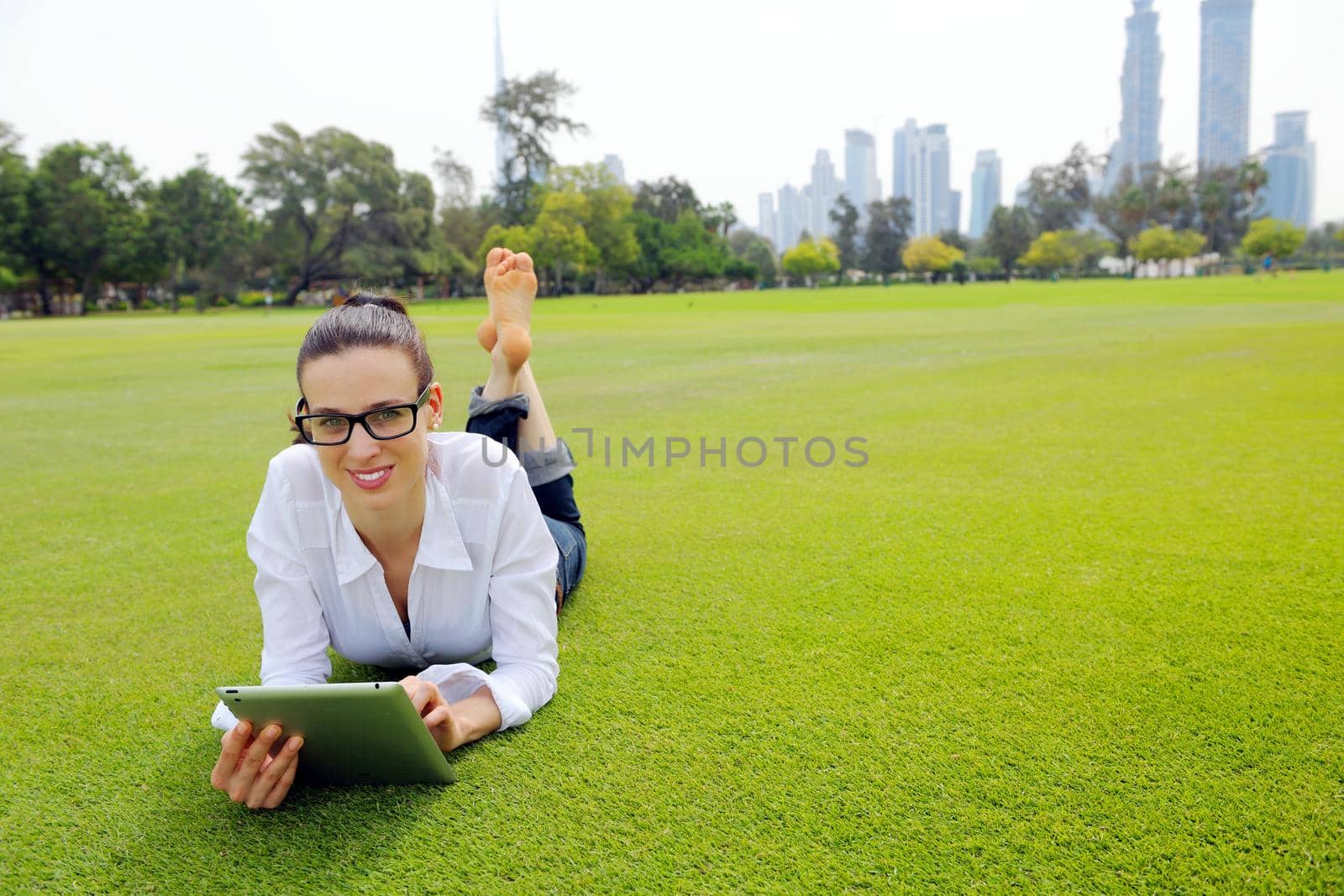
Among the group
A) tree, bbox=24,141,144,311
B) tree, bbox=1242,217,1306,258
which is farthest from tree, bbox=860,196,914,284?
tree, bbox=24,141,144,311

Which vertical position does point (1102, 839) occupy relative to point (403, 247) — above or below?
below

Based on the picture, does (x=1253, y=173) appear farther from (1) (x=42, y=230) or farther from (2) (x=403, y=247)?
(1) (x=42, y=230)

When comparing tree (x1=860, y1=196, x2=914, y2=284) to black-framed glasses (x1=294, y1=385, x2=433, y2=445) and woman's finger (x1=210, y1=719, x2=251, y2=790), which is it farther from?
woman's finger (x1=210, y1=719, x2=251, y2=790)

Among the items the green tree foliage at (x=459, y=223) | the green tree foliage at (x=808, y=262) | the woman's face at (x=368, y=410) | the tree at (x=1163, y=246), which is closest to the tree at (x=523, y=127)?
the green tree foliage at (x=459, y=223)

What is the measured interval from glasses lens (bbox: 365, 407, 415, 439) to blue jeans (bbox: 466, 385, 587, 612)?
108 centimetres

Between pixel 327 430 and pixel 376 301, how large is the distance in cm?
36

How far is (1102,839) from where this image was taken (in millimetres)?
1775

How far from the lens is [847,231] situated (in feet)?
314

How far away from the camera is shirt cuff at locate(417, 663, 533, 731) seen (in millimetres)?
2195

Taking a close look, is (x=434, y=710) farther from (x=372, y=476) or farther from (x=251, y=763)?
(x=372, y=476)

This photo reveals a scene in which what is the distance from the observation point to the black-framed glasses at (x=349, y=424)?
6.45 feet

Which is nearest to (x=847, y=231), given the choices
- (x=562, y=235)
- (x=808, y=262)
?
(x=808, y=262)

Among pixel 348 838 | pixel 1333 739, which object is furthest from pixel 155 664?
pixel 1333 739

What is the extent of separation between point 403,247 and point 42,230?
18.7 meters
